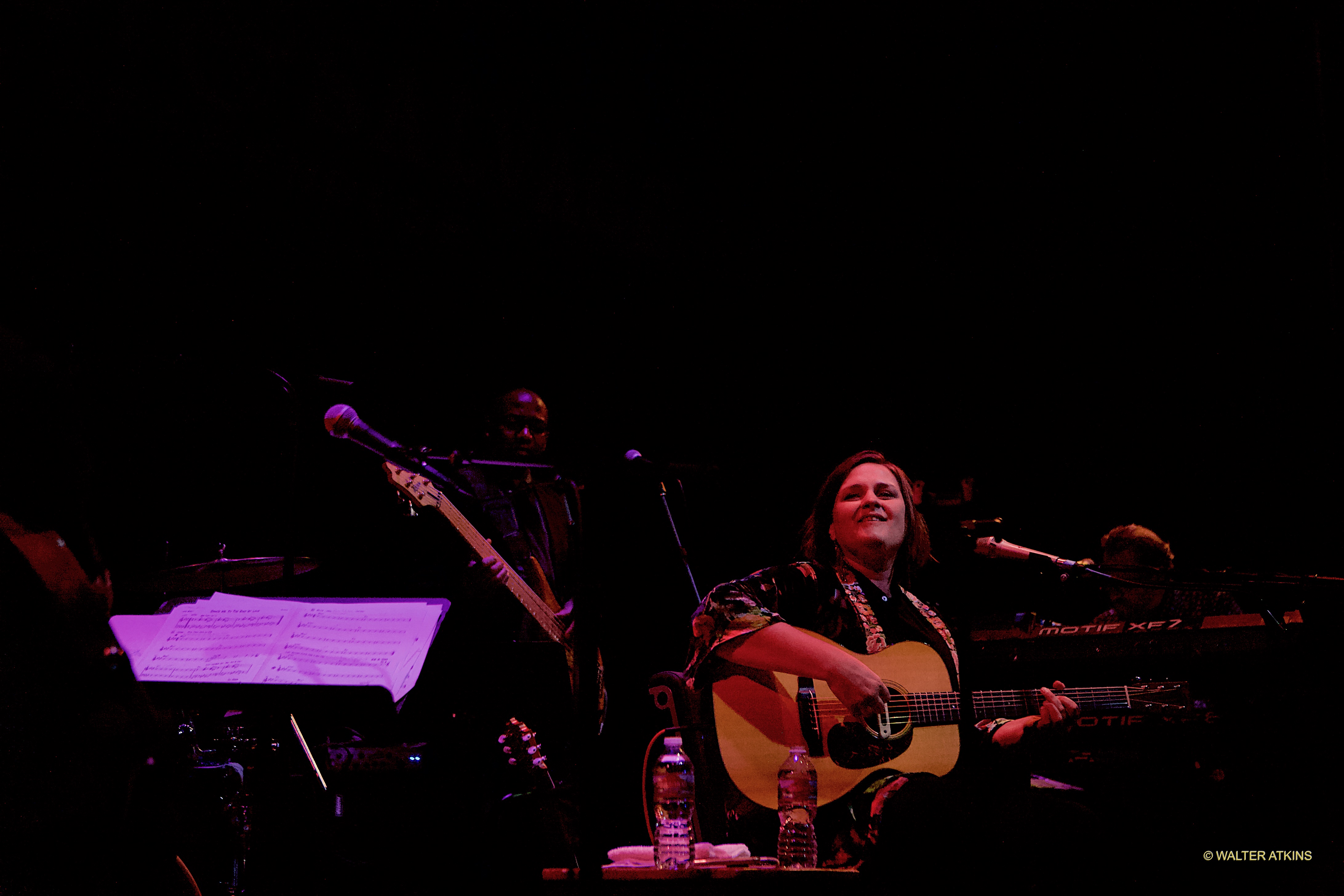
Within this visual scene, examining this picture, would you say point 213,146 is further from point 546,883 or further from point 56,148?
point 546,883

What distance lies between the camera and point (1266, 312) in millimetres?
5250

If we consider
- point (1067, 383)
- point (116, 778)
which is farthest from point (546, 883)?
point (1067, 383)

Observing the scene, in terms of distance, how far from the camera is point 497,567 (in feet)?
11.6

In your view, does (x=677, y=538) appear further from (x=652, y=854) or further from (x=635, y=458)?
(x=635, y=458)

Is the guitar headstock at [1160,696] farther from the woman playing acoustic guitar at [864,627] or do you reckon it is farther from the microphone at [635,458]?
the microphone at [635,458]

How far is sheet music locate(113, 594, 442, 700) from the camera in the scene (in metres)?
1.87

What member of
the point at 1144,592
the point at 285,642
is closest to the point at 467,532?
the point at 285,642

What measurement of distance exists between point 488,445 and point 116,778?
340cm

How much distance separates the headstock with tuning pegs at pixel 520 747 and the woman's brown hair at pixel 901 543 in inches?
50.4

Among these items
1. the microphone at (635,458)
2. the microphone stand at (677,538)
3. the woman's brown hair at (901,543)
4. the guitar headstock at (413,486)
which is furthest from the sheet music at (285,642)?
the microphone stand at (677,538)

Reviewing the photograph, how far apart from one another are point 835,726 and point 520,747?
1325 mm

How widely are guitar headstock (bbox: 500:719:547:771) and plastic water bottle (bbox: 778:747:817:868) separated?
1173 millimetres

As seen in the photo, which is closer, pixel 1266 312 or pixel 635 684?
pixel 635 684

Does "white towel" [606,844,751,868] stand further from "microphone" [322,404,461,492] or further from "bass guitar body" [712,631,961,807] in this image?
"microphone" [322,404,461,492]
